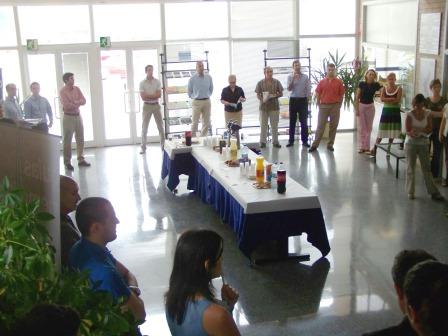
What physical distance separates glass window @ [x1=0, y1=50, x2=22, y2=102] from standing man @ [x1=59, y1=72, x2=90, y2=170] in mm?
1807

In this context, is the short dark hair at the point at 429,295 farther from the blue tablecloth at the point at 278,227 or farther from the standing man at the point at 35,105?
the standing man at the point at 35,105

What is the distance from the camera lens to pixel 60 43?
460 inches

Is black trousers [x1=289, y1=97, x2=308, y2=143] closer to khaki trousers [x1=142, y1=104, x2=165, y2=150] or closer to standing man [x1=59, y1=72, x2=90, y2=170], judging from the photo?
khaki trousers [x1=142, y1=104, x2=165, y2=150]

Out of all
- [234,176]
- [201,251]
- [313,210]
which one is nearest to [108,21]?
[234,176]

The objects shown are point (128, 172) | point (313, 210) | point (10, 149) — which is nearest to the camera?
point (10, 149)

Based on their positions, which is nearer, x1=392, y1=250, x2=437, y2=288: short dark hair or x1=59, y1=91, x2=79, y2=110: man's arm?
x1=392, y1=250, x2=437, y2=288: short dark hair

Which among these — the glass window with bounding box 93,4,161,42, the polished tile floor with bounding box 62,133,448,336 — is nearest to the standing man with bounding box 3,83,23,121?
the polished tile floor with bounding box 62,133,448,336

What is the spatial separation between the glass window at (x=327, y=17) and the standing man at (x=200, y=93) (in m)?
2.60

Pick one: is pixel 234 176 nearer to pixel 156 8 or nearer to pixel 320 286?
pixel 320 286

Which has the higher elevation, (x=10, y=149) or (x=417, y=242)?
(x=10, y=149)

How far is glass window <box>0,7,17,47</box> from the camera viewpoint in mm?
11359

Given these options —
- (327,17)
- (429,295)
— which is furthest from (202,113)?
(429,295)

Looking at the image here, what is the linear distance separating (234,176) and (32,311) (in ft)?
16.8

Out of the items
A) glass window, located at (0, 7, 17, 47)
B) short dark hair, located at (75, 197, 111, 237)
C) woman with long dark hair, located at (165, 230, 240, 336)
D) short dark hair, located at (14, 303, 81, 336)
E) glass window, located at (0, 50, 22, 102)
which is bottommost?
woman with long dark hair, located at (165, 230, 240, 336)
